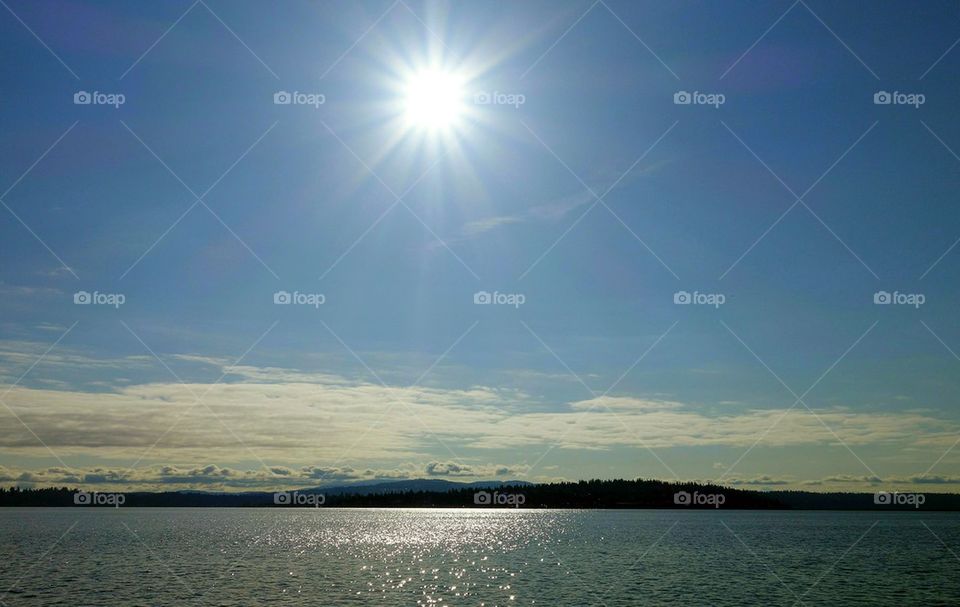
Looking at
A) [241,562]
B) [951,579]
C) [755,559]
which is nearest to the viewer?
[951,579]

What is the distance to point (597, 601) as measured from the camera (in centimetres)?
5628

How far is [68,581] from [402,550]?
4808 cm

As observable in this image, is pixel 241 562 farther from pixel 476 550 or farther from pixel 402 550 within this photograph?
pixel 476 550

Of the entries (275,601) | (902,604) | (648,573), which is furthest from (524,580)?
(902,604)

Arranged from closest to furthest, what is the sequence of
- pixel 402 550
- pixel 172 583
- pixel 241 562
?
1. pixel 172 583
2. pixel 241 562
3. pixel 402 550

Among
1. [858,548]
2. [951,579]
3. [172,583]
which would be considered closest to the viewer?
[172,583]

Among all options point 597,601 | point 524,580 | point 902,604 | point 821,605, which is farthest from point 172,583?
point 902,604

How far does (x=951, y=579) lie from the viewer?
244 feet

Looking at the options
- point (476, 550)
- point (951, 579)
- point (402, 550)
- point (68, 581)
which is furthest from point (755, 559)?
point (68, 581)

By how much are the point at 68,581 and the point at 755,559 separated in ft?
240

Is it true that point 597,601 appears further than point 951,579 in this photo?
No

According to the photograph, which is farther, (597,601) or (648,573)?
(648,573)

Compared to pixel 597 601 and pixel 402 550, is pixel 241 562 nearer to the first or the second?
pixel 402 550

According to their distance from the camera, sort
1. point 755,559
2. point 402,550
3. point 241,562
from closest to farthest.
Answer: point 241,562 → point 755,559 → point 402,550
